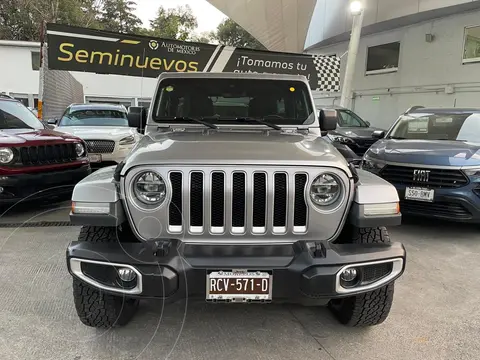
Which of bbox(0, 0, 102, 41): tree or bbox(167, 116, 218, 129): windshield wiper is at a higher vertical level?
bbox(0, 0, 102, 41): tree

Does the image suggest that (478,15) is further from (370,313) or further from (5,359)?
(5,359)

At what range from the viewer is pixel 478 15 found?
11.1 m

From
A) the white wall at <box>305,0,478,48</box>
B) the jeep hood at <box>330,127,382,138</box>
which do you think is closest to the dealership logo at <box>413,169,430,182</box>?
the jeep hood at <box>330,127,382,138</box>

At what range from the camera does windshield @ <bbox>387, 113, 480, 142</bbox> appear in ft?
19.9

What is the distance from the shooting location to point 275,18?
51.7 ft

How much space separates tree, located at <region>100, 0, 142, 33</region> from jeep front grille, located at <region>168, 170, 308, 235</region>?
147 feet

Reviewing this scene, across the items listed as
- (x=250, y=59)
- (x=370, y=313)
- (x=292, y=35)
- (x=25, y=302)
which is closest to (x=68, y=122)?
(x=250, y=59)

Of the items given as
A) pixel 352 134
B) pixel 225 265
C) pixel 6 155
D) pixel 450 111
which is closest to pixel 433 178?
pixel 450 111

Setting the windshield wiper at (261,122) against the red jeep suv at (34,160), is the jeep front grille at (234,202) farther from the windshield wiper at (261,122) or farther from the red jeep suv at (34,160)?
the red jeep suv at (34,160)

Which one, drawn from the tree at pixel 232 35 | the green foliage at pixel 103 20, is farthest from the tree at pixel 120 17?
the tree at pixel 232 35

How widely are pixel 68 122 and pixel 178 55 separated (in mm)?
2849

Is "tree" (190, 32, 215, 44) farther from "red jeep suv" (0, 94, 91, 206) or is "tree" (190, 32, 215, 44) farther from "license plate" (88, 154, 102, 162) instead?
"red jeep suv" (0, 94, 91, 206)

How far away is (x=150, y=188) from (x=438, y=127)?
530 centimetres

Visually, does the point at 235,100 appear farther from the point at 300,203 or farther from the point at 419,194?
the point at 419,194
